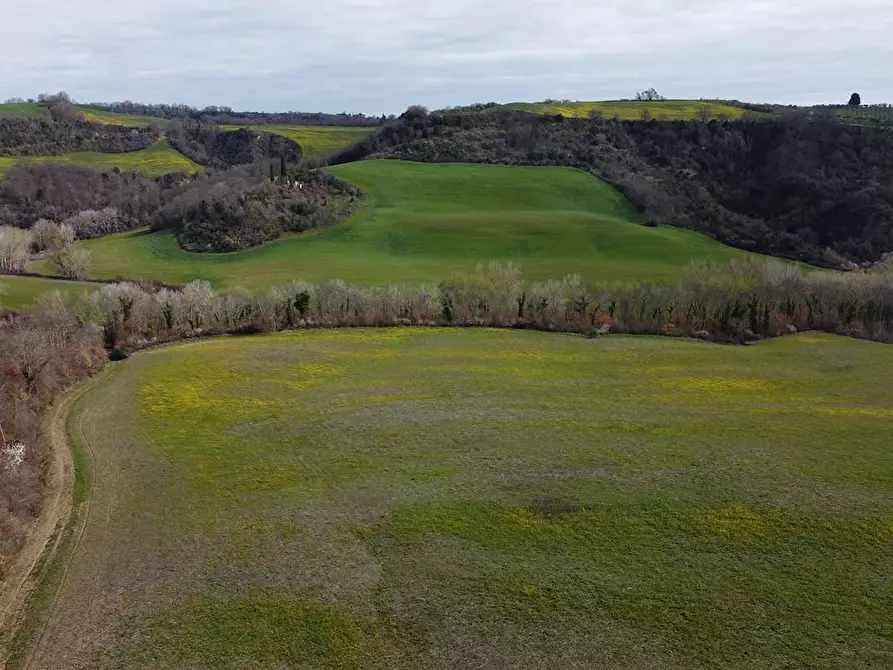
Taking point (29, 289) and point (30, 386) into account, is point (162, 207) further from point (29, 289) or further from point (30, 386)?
point (30, 386)

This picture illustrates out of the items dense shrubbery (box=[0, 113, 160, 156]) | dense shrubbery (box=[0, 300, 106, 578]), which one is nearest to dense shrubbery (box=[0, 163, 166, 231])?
dense shrubbery (box=[0, 113, 160, 156])

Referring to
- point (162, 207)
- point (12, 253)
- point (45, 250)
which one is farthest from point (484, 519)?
point (162, 207)

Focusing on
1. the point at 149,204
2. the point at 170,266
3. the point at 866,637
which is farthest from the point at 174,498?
the point at 149,204

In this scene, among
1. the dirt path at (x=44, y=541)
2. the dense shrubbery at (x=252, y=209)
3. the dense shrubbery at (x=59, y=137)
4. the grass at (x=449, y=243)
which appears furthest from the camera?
the dense shrubbery at (x=59, y=137)

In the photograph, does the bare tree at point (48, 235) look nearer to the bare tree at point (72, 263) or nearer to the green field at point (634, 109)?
the bare tree at point (72, 263)

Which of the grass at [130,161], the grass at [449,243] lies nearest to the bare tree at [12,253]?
the grass at [449,243]

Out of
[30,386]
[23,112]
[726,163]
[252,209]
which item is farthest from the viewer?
[23,112]

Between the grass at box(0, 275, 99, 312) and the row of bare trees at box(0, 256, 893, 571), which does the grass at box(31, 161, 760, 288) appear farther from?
the row of bare trees at box(0, 256, 893, 571)

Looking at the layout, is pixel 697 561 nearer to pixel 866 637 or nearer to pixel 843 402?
pixel 866 637
